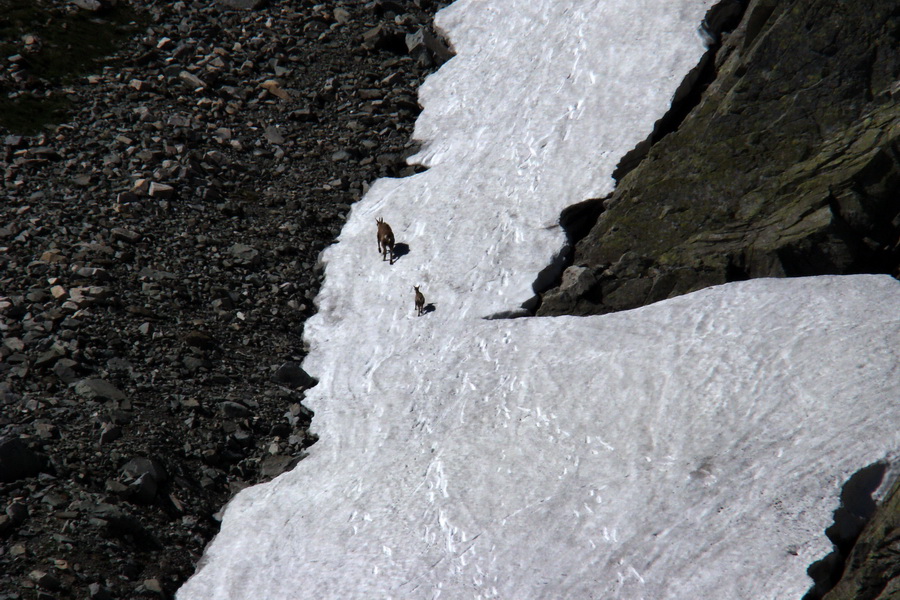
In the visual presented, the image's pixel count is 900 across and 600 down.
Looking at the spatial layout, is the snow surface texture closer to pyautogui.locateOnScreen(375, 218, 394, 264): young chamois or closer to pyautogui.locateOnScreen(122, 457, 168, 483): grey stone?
pyautogui.locateOnScreen(375, 218, 394, 264): young chamois

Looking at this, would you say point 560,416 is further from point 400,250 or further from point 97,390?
point 97,390

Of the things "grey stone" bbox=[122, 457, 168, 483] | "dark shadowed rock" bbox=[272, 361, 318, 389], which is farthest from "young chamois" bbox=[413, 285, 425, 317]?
"grey stone" bbox=[122, 457, 168, 483]

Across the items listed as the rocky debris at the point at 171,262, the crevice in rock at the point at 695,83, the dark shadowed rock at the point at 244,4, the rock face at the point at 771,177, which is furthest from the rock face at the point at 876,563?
the dark shadowed rock at the point at 244,4

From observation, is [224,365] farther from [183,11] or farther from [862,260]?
[183,11]

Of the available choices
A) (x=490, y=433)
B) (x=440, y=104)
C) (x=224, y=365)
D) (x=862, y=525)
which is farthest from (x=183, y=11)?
(x=862, y=525)

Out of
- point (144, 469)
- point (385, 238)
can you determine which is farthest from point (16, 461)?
point (385, 238)

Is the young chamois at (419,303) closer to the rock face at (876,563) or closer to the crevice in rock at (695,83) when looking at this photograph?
the crevice in rock at (695,83)
